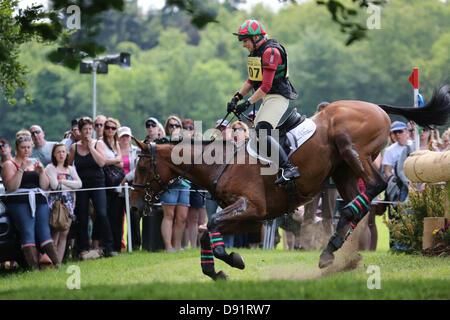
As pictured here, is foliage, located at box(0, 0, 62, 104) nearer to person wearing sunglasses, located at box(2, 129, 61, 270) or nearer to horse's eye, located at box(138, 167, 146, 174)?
person wearing sunglasses, located at box(2, 129, 61, 270)

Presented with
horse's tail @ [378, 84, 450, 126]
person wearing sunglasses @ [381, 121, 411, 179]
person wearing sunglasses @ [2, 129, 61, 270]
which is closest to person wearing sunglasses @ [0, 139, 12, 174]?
person wearing sunglasses @ [2, 129, 61, 270]

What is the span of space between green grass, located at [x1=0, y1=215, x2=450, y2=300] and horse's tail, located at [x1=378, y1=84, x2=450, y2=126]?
2.02 metres

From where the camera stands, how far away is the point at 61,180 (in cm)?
1294

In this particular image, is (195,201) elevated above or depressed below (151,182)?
below

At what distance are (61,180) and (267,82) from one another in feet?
15.8

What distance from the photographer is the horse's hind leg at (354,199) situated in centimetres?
966

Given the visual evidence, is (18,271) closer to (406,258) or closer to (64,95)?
(406,258)

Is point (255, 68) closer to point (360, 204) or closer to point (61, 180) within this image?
point (360, 204)

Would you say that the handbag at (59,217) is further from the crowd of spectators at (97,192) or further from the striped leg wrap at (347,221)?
the striped leg wrap at (347,221)

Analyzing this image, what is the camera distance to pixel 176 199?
14.4 meters

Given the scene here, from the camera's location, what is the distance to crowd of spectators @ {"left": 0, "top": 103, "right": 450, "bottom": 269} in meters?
12.1

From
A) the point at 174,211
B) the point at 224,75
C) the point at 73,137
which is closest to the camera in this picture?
the point at 174,211

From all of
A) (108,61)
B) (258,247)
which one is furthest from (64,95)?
(258,247)

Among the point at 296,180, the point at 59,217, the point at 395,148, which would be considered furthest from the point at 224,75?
the point at 296,180
